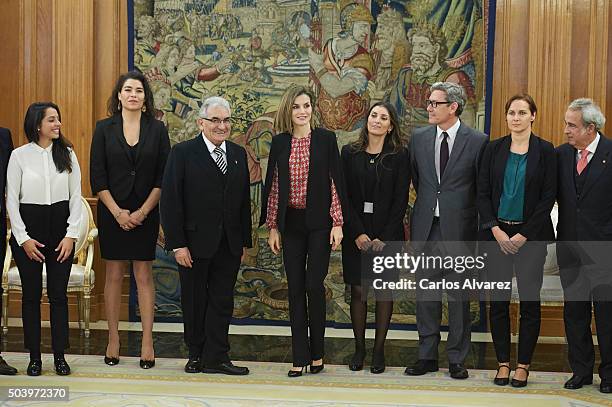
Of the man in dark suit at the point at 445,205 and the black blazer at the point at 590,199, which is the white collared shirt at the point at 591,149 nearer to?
the black blazer at the point at 590,199

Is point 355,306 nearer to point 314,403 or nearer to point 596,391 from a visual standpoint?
point 314,403

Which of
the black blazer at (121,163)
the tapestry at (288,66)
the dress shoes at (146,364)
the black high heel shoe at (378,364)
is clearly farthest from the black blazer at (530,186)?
the dress shoes at (146,364)

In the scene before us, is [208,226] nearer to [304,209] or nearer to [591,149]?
[304,209]

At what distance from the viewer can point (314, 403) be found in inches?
200

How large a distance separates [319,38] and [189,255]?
265 cm

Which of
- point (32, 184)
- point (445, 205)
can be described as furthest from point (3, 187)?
point (445, 205)

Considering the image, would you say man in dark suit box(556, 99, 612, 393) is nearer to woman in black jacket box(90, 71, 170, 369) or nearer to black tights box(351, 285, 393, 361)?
black tights box(351, 285, 393, 361)

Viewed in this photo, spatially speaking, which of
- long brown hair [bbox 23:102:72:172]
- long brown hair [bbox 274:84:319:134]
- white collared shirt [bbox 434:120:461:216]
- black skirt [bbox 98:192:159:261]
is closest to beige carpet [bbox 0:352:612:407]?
black skirt [bbox 98:192:159:261]

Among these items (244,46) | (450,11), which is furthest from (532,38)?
(244,46)

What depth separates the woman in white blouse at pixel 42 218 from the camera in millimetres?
5594

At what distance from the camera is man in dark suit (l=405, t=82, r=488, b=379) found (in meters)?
5.82

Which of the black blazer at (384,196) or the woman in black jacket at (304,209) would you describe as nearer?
the woman in black jacket at (304,209)

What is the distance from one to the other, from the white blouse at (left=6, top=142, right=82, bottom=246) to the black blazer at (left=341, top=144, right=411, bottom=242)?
1831 mm

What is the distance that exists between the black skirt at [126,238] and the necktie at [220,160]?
63cm
